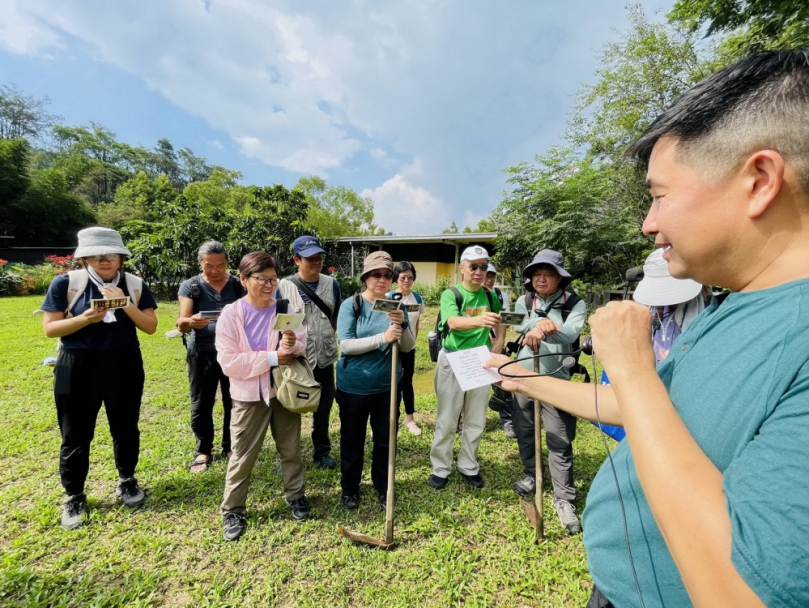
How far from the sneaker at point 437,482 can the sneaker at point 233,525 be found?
1746 mm

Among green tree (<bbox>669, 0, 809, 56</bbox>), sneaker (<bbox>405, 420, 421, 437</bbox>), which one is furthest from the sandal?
green tree (<bbox>669, 0, 809, 56</bbox>)

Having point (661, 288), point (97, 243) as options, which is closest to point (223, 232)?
point (97, 243)

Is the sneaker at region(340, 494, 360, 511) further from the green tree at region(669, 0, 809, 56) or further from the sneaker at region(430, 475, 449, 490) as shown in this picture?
the green tree at region(669, 0, 809, 56)

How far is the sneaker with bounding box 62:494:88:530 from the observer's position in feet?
9.47

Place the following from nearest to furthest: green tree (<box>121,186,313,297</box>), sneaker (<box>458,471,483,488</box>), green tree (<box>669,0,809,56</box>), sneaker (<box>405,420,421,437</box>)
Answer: sneaker (<box>458,471,483,488</box>) → sneaker (<box>405,420,421,437</box>) → green tree (<box>669,0,809,56</box>) → green tree (<box>121,186,313,297</box>)

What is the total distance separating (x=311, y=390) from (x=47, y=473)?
3155 mm

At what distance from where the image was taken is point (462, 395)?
361 centimetres

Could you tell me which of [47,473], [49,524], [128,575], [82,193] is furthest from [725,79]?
[82,193]

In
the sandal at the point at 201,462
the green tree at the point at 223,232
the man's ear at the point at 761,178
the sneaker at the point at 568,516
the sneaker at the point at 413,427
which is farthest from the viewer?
the green tree at the point at 223,232

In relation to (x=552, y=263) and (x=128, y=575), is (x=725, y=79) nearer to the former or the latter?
(x=552, y=263)

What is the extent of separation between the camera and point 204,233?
50.8ft

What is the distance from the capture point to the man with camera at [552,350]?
3.13 m

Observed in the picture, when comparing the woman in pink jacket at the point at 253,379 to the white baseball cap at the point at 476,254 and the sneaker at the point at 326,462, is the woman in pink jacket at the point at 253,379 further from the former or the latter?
the white baseball cap at the point at 476,254

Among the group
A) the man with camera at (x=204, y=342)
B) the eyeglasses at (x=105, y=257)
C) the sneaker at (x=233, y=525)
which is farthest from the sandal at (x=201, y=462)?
the eyeglasses at (x=105, y=257)
